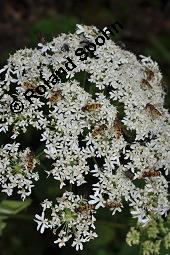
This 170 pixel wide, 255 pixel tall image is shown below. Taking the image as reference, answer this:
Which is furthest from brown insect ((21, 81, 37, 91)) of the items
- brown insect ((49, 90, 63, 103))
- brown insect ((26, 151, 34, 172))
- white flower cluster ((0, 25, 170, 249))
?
brown insect ((26, 151, 34, 172))

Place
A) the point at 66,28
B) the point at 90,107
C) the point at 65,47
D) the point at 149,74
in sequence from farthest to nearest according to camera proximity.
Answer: the point at 66,28, the point at 149,74, the point at 65,47, the point at 90,107

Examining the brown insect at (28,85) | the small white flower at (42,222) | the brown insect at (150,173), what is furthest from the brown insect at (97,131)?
the small white flower at (42,222)

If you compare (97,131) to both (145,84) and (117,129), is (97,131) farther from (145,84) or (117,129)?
(145,84)

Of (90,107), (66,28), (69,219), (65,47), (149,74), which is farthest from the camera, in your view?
(66,28)

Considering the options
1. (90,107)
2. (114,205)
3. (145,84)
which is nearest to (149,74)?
(145,84)

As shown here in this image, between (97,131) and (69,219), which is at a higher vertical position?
(97,131)

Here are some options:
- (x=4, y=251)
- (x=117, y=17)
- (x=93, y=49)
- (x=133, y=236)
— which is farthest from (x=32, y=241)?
(x=117, y=17)

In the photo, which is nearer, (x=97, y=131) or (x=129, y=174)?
(x=97, y=131)

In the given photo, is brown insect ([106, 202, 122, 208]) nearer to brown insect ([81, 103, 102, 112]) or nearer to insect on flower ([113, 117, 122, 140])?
insect on flower ([113, 117, 122, 140])
